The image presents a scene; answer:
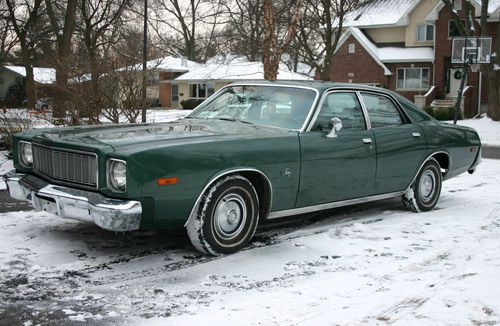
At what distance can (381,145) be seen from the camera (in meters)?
6.59

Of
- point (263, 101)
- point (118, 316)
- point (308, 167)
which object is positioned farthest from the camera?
point (263, 101)

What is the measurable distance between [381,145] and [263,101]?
1.42m

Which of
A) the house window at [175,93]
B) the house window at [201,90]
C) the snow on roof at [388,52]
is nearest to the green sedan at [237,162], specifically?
the snow on roof at [388,52]

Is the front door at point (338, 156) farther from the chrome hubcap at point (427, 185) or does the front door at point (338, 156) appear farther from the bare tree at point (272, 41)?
the bare tree at point (272, 41)

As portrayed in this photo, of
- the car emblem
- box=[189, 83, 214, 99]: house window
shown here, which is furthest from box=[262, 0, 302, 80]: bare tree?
box=[189, 83, 214, 99]: house window

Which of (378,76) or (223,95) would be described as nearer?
(223,95)

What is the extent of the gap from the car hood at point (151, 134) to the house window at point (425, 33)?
3422cm

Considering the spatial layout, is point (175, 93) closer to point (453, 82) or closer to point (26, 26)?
point (26, 26)

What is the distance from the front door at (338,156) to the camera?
19.0 ft

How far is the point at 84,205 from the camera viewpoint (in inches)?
184

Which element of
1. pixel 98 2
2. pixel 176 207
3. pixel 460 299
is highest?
pixel 98 2

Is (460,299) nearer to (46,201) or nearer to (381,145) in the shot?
(381,145)

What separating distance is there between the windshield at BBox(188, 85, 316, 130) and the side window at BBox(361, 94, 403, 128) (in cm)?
95

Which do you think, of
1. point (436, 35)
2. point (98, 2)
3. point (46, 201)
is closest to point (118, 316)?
point (46, 201)
